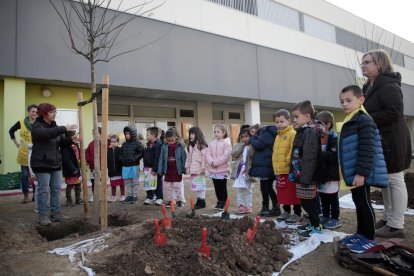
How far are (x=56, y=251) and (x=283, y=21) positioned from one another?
56.2ft

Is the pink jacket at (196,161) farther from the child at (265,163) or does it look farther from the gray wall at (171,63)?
the gray wall at (171,63)

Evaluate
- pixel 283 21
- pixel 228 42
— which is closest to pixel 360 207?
pixel 228 42

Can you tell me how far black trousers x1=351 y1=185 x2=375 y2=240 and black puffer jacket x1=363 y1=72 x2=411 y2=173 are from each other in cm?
67

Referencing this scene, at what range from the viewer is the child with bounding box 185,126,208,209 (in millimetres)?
6000

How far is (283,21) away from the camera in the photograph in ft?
58.2

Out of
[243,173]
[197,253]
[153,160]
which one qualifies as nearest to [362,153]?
[197,253]

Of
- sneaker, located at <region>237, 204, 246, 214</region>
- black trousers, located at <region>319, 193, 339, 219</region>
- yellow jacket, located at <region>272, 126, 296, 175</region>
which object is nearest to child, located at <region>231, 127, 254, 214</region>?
sneaker, located at <region>237, 204, 246, 214</region>

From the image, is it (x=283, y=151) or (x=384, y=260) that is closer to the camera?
(x=384, y=260)

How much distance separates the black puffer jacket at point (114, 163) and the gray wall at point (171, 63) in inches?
172

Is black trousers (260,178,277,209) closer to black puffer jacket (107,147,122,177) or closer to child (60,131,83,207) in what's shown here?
black puffer jacket (107,147,122,177)

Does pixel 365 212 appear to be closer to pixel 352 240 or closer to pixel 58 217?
pixel 352 240

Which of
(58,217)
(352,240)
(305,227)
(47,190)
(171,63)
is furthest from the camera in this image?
(171,63)

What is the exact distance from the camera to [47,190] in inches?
193

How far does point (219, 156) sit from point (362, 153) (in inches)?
120
